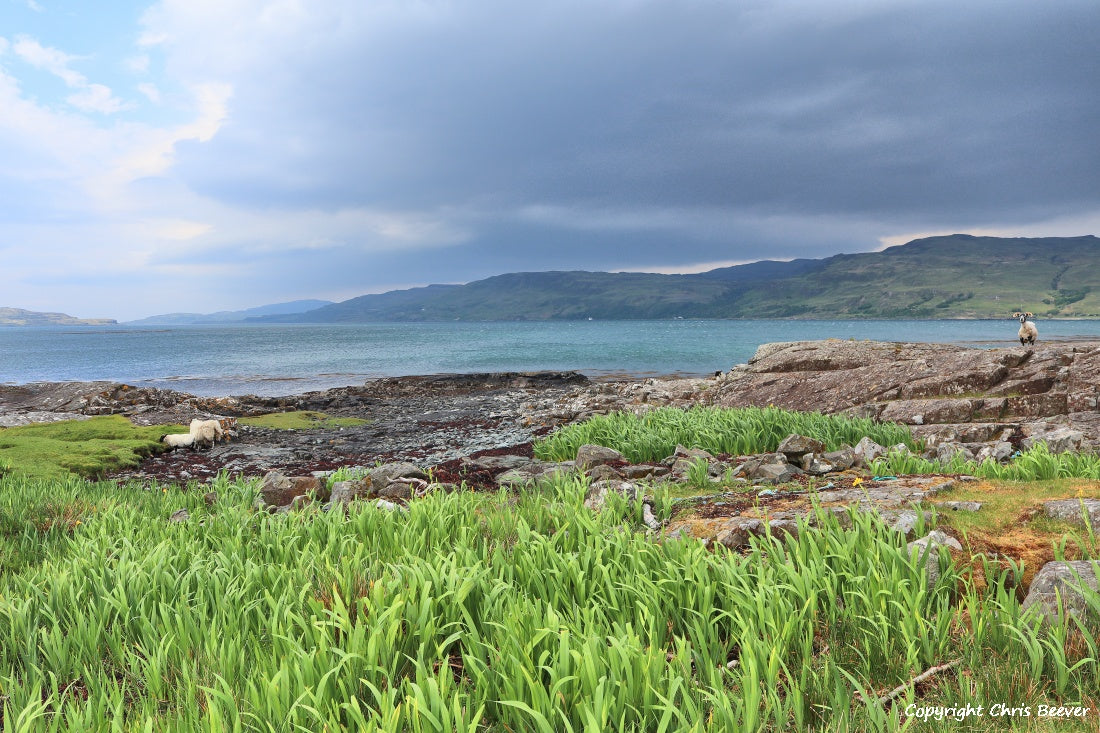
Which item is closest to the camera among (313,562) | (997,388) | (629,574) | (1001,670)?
(1001,670)

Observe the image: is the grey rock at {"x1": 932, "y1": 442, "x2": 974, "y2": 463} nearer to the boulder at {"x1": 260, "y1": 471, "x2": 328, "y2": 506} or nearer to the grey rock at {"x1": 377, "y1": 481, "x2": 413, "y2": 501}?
the grey rock at {"x1": 377, "y1": 481, "x2": 413, "y2": 501}

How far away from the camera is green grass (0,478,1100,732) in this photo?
2844 millimetres

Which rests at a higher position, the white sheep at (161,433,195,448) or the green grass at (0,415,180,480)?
the green grass at (0,415,180,480)

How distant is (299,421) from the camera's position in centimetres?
2742

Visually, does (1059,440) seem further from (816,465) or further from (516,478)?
(516,478)

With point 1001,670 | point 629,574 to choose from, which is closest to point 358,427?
point 629,574

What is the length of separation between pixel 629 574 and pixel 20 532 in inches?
317

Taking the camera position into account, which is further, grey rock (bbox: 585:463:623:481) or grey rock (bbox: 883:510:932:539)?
grey rock (bbox: 585:463:623:481)

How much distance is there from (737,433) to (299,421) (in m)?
21.8

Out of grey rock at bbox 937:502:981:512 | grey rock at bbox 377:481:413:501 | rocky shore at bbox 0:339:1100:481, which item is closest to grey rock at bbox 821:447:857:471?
rocky shore at bbox 0:339:1100:481

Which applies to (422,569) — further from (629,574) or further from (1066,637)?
(1066,637)

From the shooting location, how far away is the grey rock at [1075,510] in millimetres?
4555

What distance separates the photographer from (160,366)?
7838cm

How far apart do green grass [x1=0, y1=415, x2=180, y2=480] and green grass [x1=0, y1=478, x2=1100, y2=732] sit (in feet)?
33.6
